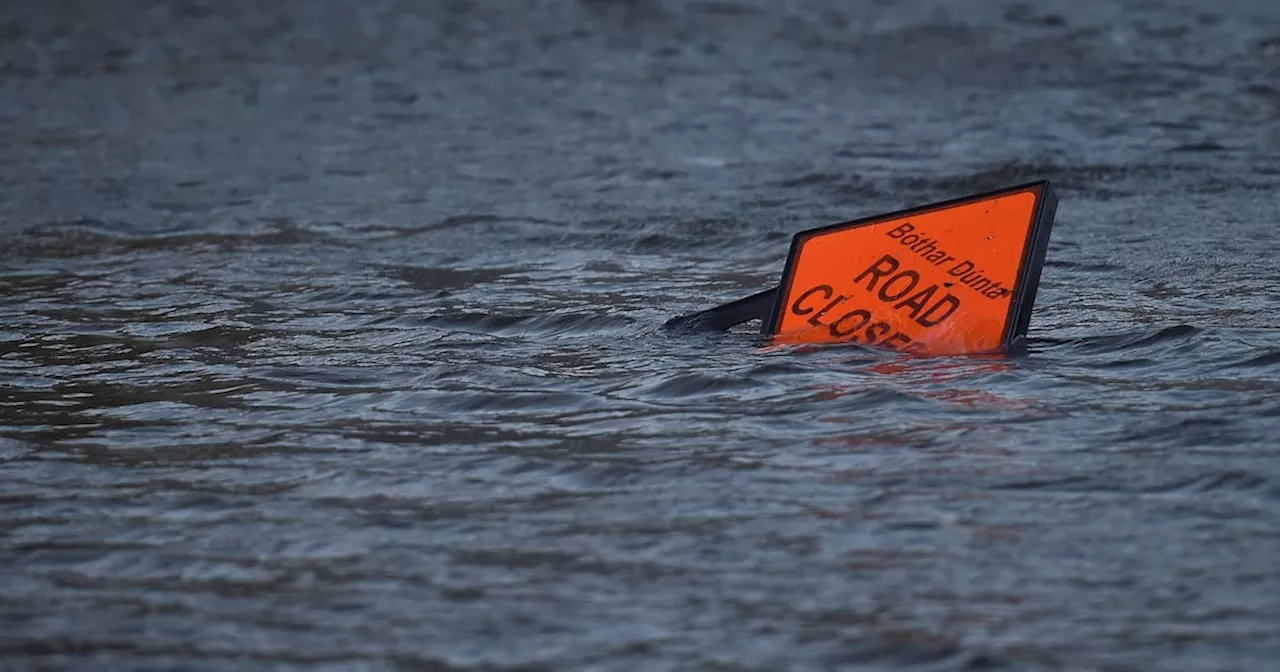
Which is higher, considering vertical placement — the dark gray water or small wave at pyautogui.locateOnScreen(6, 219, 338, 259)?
small wave at pyautogui.locateOnScreen(6, 219, 338, 259)

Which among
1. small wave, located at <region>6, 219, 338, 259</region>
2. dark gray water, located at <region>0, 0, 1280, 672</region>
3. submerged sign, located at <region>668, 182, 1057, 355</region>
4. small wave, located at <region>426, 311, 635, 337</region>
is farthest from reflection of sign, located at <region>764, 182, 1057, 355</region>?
small wave, located at <region>6, 219, 338, 259</region>

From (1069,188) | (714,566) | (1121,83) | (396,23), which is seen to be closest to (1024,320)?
(714,566)

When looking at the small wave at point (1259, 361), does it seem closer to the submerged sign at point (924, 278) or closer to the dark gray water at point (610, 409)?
the dark gray water at point (610, 409)

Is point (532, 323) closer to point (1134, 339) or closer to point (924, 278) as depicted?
point (924, 278)

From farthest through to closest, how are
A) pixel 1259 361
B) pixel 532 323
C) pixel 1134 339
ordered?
pixel 532 323 < pixel 1134 339 < pixel 1259 361

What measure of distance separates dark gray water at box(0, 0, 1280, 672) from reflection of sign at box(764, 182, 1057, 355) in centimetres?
19

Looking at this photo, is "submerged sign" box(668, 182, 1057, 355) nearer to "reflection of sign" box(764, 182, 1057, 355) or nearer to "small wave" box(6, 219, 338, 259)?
"reflection of sign" box(764, 182, 1057, 355)

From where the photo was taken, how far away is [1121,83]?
16891mm

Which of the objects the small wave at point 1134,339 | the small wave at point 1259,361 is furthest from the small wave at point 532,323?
the small wave at point 1259,361

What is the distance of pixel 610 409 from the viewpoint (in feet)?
22.2

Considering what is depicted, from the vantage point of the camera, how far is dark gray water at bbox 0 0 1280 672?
463 centimetres

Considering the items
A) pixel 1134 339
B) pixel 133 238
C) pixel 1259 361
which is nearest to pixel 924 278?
pixel 1134 339

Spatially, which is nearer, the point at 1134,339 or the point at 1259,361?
the point at 1259,361

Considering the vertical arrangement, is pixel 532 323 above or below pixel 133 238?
below
